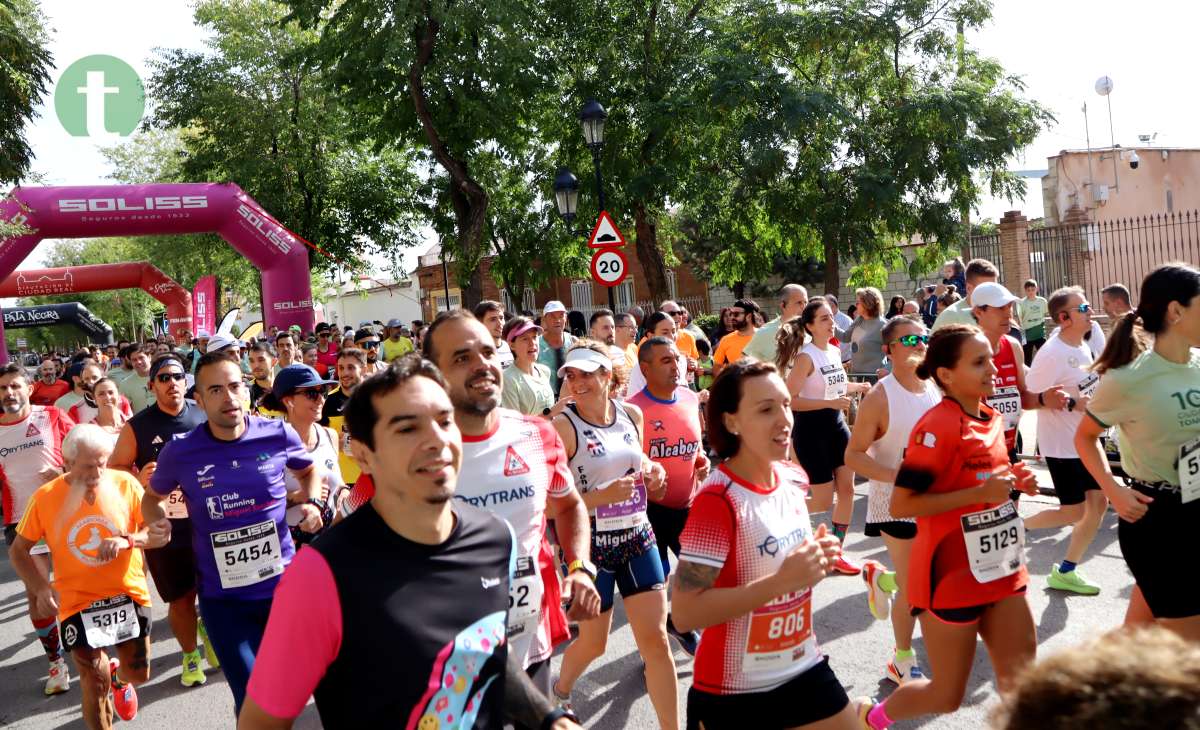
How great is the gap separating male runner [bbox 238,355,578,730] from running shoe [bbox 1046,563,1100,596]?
4869 mm

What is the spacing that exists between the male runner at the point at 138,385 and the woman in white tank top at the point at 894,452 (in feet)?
27.8

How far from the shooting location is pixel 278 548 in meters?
4.76

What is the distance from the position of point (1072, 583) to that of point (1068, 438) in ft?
3.08

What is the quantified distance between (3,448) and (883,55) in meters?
20.0

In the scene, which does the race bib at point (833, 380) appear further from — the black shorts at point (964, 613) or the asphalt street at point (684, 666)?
the black shorts at point (964, 613)

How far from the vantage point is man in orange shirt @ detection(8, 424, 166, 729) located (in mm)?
5059

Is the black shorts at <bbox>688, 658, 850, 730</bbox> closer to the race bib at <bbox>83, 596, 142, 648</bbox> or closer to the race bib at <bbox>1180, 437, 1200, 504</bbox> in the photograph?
the race bib at <bbox>1180, 437, 1200, 504</bbox>

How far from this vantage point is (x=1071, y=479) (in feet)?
21.7

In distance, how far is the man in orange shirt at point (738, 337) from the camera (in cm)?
1052

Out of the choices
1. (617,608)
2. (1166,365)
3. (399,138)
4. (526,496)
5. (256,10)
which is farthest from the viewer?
(256,10)

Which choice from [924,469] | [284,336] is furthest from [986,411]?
[284,336]

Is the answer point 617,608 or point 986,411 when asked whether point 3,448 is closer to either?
point 617,608

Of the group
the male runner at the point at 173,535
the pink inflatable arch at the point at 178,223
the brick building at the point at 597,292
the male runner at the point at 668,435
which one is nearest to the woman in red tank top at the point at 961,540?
the male runner at the point at 668,435

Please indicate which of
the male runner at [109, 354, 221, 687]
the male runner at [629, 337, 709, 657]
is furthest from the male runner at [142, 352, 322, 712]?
the male runner at [629, 337, 709, 657]
